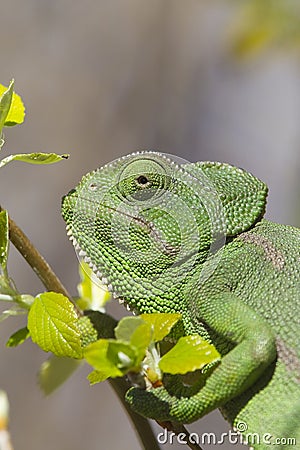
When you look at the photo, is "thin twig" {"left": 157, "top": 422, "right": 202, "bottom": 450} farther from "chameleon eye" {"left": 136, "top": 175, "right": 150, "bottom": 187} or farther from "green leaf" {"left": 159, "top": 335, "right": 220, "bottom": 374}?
"chameleon eye" {"left": 136, "top": 175, "right": 150, "bottom": 187}

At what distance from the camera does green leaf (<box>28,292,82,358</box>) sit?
0.59m

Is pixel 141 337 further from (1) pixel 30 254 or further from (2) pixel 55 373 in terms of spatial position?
(2) pixel 55 373

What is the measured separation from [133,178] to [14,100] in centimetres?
14

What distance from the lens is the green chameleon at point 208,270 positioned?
2.02 feet

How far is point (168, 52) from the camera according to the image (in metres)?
4.35

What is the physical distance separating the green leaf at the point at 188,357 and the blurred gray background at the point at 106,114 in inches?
112

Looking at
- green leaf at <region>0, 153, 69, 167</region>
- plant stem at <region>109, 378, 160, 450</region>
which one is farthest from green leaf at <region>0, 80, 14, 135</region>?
plant stem at <region>109, 378, 160, 450</region>

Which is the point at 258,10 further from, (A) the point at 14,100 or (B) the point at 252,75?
(B) the point at 252,75

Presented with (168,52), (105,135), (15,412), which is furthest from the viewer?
(168,52)

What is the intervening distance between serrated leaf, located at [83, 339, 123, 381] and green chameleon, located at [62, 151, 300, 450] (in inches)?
3.4

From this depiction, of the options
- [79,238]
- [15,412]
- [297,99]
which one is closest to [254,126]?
[297,99]

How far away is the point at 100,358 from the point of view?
53 cm

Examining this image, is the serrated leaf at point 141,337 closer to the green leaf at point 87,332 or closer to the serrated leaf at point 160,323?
the serrated leaf at point 160,323

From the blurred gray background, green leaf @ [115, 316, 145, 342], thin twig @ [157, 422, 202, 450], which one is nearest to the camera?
green leaf @ [115, 316, 145, 342]
